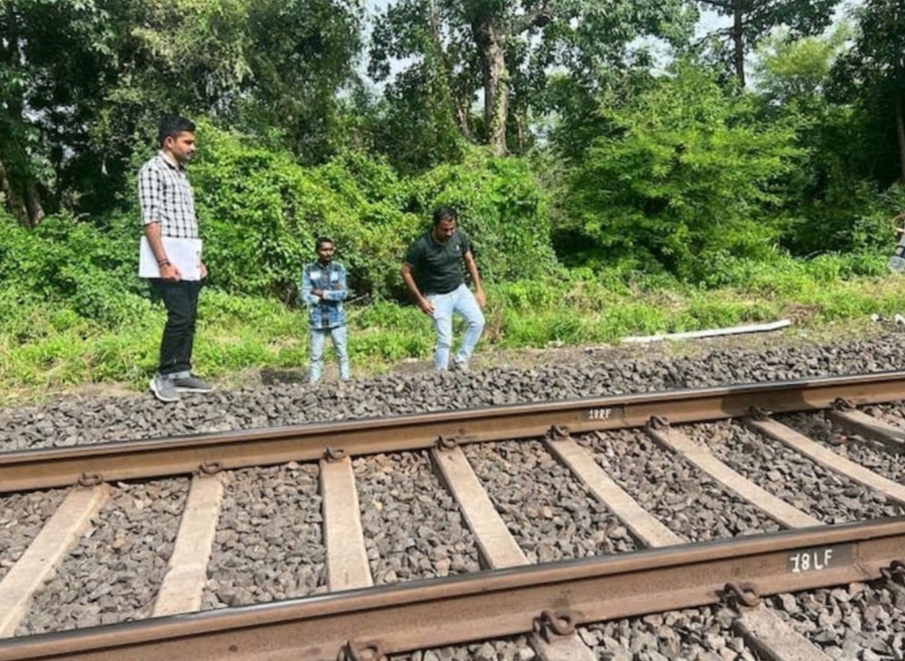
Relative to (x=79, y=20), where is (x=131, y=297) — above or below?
below

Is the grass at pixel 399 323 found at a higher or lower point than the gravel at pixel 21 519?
higher

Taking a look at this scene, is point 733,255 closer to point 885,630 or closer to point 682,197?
point 682,197

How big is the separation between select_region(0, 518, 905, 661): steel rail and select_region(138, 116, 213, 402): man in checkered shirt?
348 cm

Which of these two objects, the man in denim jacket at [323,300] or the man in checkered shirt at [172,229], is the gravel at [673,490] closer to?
the man in denim jacket at [323,300]

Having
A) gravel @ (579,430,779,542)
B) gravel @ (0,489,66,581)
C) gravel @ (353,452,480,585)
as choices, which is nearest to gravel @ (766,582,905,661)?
gravel @ (579,430,779,542)

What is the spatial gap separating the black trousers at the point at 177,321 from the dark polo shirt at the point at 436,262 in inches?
73.4

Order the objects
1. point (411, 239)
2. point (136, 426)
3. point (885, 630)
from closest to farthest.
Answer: point (885, 630), point (136, 426), point (411, 239)

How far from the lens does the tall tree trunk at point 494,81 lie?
1625cm

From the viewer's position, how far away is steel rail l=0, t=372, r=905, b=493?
14.1 ft

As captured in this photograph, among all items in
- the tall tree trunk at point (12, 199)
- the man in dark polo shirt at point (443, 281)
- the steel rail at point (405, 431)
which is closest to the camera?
the steel rail at point (405, 431)

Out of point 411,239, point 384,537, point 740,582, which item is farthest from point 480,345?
point 740,582

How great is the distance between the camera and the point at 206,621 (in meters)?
2.58

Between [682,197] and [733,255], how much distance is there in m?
1.51

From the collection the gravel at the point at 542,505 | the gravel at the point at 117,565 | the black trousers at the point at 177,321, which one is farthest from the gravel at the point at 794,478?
the black trousers at the point at 177,321
